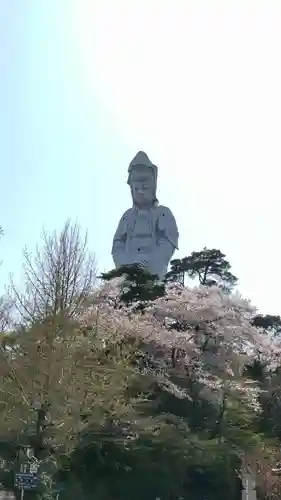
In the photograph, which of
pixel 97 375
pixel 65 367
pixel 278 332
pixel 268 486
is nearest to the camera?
pixel 65 367

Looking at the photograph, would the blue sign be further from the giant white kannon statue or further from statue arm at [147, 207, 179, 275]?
the giant white kannon statue

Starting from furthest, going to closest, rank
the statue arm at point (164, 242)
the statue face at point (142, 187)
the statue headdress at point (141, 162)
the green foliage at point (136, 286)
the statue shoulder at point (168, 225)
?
the statue headdress at point (141, 162)
the statue face at point (142, 187)
the statue shoulder at point (168, 225)
the statue arm at point (164, 242)
the green foliage at point (136, 286)

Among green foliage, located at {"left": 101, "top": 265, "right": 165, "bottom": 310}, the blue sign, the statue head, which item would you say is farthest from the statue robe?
the blue sign

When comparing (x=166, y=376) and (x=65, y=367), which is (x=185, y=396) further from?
(x=65, y=367)

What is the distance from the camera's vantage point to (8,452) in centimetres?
1794

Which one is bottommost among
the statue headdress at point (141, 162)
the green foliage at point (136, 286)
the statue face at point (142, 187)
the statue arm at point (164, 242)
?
the green foliage at point (136, 286)

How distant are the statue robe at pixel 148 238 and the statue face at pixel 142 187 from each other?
77 centimetres

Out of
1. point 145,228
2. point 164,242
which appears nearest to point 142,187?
point 145,228

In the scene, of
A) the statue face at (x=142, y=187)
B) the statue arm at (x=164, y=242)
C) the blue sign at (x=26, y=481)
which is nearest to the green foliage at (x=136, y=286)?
the blue sign at (x=26, y=481)

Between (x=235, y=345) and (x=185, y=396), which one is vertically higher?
(x=235, y=345)

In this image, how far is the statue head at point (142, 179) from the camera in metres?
48.9

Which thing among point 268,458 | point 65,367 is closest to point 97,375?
point 65,367

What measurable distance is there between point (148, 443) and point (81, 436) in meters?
2.24

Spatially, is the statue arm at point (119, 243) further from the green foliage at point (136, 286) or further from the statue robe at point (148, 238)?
the green foliage at point (136, 286)
